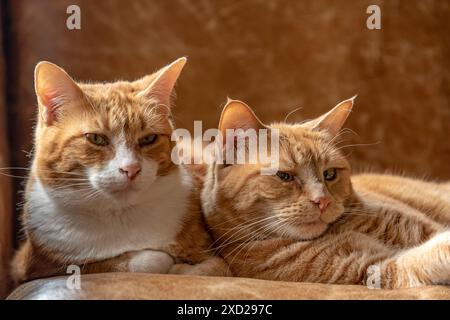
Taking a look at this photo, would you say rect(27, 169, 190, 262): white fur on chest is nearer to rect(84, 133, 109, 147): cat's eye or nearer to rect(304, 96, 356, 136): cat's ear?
rect(84, 133, 109, 147): cat's eye

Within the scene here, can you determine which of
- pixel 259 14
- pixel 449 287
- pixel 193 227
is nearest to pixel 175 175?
pixel 193 227

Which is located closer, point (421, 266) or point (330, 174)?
point (421, 266)

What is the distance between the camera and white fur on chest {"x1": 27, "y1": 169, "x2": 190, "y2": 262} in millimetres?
1419

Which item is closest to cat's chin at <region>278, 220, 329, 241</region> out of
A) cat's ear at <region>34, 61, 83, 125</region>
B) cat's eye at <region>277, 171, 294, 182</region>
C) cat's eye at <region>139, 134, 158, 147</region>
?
cat's eye at <region>277, 171, 294, 182</region>

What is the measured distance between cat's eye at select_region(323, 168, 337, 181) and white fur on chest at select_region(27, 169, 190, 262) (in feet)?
1.27

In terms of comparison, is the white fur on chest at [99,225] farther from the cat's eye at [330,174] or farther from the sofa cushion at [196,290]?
the cat's eye at [330,174]

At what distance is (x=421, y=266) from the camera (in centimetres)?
132

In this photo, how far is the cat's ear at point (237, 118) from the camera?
1.48 meters

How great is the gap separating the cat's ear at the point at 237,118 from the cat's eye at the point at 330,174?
0.20 meters

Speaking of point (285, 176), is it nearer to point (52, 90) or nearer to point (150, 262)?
point (150, 262)

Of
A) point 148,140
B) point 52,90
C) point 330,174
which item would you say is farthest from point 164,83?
point 330,174

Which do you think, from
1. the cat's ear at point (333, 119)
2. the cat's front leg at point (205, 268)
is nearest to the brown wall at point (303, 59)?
the cat's ear at point (333, 119)

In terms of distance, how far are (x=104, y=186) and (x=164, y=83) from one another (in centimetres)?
32

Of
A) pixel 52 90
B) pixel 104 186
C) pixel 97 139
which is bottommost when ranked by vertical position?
pixel 104 186
